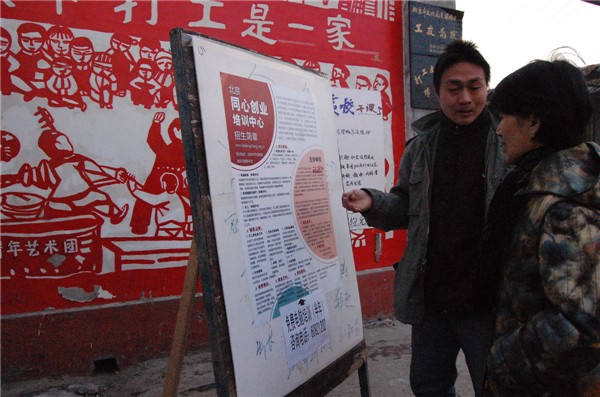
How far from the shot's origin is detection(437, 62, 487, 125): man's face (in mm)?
1832

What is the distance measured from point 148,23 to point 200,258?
2409mm

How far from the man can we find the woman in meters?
0.37

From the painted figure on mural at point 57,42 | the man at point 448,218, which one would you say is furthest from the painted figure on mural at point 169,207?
the man at point 448,218

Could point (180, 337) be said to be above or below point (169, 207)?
below

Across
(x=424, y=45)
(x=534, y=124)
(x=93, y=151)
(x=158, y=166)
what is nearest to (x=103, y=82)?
(x=93, y=151)

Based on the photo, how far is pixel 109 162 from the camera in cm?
306

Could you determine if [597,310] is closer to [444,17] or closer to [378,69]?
[378,69]

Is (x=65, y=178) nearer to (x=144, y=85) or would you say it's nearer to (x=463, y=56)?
(x=144, y=85)

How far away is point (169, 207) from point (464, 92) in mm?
2211

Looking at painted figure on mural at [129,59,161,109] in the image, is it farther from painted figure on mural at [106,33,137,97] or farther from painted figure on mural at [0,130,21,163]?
painted figure on mural at [0,130,21,163]

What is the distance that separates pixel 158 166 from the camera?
3.22 metres

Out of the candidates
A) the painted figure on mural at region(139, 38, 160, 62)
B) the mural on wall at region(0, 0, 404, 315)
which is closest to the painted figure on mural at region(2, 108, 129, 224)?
the mural on wall at region(0, 0, 404, 315)

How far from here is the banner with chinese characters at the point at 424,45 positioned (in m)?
4.17

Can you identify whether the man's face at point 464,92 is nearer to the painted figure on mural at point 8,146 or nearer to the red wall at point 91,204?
the red wall at point 91,204
